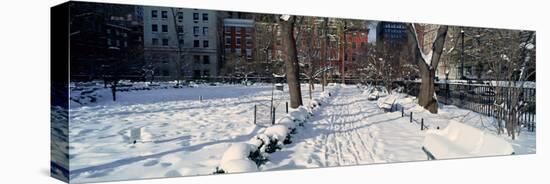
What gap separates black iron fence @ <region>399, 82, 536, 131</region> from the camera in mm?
7363

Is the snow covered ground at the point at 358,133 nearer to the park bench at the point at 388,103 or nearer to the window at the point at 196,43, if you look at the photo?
the park bench at the point at 388,103

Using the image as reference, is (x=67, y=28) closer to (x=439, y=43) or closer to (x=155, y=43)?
(x=155, y=43)

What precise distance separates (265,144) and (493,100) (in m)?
4.15

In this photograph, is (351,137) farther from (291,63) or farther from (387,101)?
(291,63)

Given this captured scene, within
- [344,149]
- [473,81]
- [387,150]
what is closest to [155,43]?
[344,149]

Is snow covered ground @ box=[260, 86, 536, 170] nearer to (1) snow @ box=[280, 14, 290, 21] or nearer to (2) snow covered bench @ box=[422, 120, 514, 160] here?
(2) snow covered bench @ box=[422, 120, 514, 160]

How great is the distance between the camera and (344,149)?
252 inches

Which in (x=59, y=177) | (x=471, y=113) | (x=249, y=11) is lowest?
(x=59, y=177)

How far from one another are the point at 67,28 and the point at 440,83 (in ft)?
18.0

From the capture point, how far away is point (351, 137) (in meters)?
6.54

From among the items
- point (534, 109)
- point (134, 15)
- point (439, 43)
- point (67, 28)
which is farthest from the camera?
point (534, 109)

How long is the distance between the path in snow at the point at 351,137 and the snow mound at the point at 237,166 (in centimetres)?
43

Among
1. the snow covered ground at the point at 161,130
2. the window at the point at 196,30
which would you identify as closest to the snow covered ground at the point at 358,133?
the snow covered ground at the point at 161,130

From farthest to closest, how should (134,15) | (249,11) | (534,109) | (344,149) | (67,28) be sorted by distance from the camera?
(534,109), (344,149), (249,11), (134,15), (67,28)
